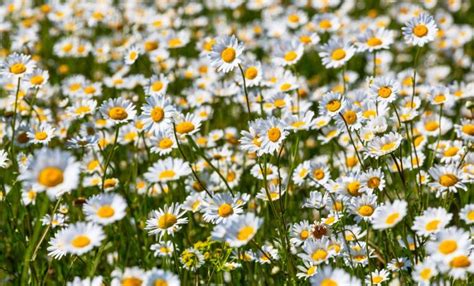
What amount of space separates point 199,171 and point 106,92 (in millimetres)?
1886

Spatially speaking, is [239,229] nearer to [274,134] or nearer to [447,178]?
[274,134]

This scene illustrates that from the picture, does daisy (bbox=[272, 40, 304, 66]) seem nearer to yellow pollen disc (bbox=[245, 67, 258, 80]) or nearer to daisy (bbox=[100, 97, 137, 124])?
yellow pollen disc (bbox=[245, 67, 258, 80])

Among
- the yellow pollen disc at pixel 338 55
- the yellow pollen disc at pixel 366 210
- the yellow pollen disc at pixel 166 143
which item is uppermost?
the yellow pollen disc at pixel 338 55

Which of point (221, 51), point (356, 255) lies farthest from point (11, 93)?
point (356, 255)

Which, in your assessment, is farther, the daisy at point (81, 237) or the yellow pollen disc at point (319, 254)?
the yellow pollen disc at point (319, 254)

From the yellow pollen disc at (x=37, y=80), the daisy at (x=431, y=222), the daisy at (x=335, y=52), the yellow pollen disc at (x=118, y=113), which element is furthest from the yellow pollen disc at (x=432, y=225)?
the yellow pollen disc at (x=37, y=80)

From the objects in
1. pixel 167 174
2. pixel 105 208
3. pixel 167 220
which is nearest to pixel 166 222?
pixel 167 220

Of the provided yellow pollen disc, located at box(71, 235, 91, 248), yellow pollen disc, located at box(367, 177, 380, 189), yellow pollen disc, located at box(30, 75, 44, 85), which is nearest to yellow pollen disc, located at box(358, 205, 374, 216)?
yellow pollen disc, located at box(367, 177, 380, 189)

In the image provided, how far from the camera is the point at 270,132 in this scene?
3189mm

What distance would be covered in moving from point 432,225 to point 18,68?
2449mm

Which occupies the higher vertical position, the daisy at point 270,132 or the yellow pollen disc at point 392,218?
the daisy at point 270,132

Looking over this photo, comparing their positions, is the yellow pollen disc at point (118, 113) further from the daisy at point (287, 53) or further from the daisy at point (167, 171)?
the daisy at point (287, 53)

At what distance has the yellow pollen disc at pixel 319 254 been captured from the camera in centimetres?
284

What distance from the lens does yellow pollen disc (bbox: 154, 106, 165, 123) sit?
3494mm
